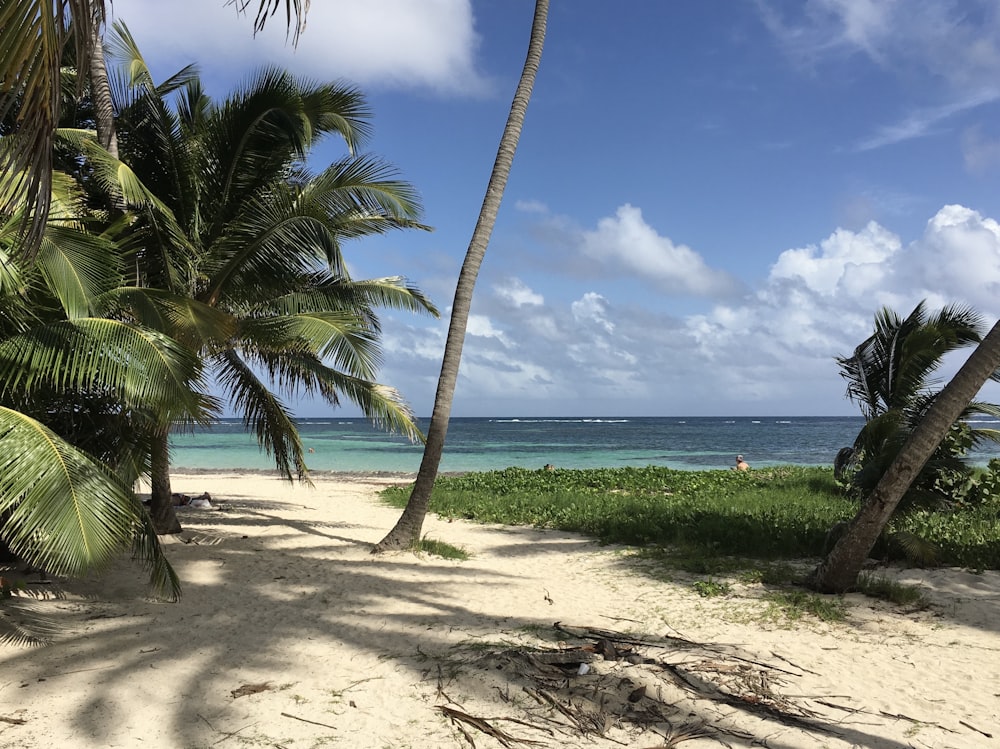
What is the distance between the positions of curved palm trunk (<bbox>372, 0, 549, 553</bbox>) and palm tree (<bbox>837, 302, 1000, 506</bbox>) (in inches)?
199

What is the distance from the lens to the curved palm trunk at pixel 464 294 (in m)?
8.99

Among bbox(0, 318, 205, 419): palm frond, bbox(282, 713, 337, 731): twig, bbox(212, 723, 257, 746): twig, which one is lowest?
bbox(212, 723, 257, 746): twig

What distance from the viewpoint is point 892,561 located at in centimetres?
797

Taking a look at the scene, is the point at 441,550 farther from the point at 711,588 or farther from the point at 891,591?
the point at 891,591

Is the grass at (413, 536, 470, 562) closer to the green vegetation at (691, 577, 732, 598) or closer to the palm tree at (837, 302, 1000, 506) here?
the green vegetation at (691, 577, 732, 598)

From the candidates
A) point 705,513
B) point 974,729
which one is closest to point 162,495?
point 705,513

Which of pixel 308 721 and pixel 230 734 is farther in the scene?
pixel 308 721

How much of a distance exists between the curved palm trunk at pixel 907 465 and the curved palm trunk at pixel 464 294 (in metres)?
4.74

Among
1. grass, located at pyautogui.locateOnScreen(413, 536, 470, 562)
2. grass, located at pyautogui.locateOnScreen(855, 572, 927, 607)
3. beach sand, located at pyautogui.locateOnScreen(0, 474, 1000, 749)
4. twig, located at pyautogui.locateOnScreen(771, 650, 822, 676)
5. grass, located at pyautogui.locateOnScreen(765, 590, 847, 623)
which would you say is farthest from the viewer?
grass, located at pyautogui.locateOnScreen(413, 536, 470, 562)

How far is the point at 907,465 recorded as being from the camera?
6.16 meters

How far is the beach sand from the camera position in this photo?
4.12 metres

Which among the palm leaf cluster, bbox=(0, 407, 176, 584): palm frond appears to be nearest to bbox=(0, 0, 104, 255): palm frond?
the palm leaf cluster

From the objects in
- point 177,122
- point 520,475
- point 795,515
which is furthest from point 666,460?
point 177,122

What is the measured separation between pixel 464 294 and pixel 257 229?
9.07ft
